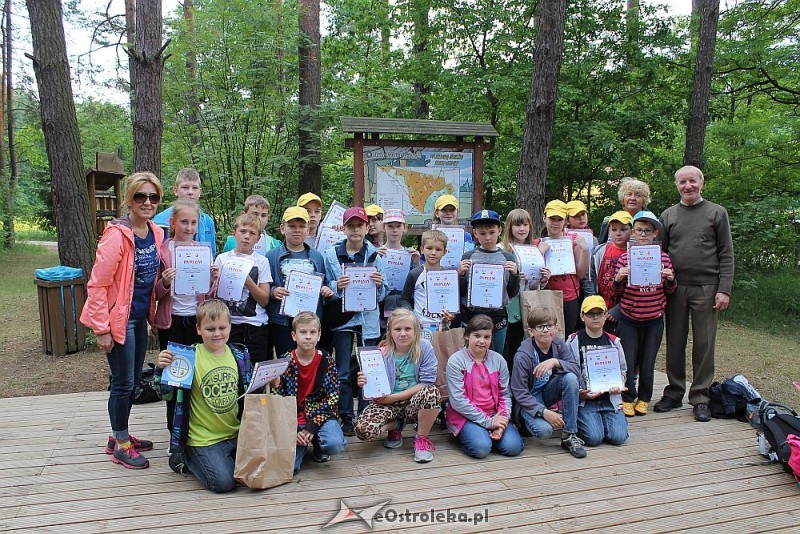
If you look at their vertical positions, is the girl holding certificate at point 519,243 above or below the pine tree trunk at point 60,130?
below

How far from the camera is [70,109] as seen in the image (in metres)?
7.52

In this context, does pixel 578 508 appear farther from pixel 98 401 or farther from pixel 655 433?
pixel 98 401

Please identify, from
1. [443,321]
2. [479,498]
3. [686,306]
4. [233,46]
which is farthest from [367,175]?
[233,46]

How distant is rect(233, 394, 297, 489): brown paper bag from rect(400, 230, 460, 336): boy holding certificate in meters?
1.42

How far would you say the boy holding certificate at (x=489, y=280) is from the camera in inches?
181

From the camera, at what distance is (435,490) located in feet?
11.8

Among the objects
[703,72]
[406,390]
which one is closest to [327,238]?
[406,390]

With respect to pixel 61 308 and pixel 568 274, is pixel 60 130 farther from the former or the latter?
pixel 568 274

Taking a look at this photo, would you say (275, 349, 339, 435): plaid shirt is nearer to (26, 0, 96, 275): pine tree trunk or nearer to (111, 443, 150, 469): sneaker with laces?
(111, 443, 150, 469): sneaker with laces

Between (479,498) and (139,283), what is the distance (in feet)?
8.79

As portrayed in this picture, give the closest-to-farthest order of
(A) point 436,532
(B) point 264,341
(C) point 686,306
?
(A) point 436,532 < (B) point 264,341 < (C) point 686,306

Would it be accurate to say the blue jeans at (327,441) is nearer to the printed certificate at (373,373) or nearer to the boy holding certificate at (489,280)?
the printed certificate at (373,373)

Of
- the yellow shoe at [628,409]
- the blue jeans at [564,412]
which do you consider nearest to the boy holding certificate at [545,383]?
the blue jeans at [564,412]

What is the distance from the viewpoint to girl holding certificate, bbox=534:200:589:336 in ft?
16.4
